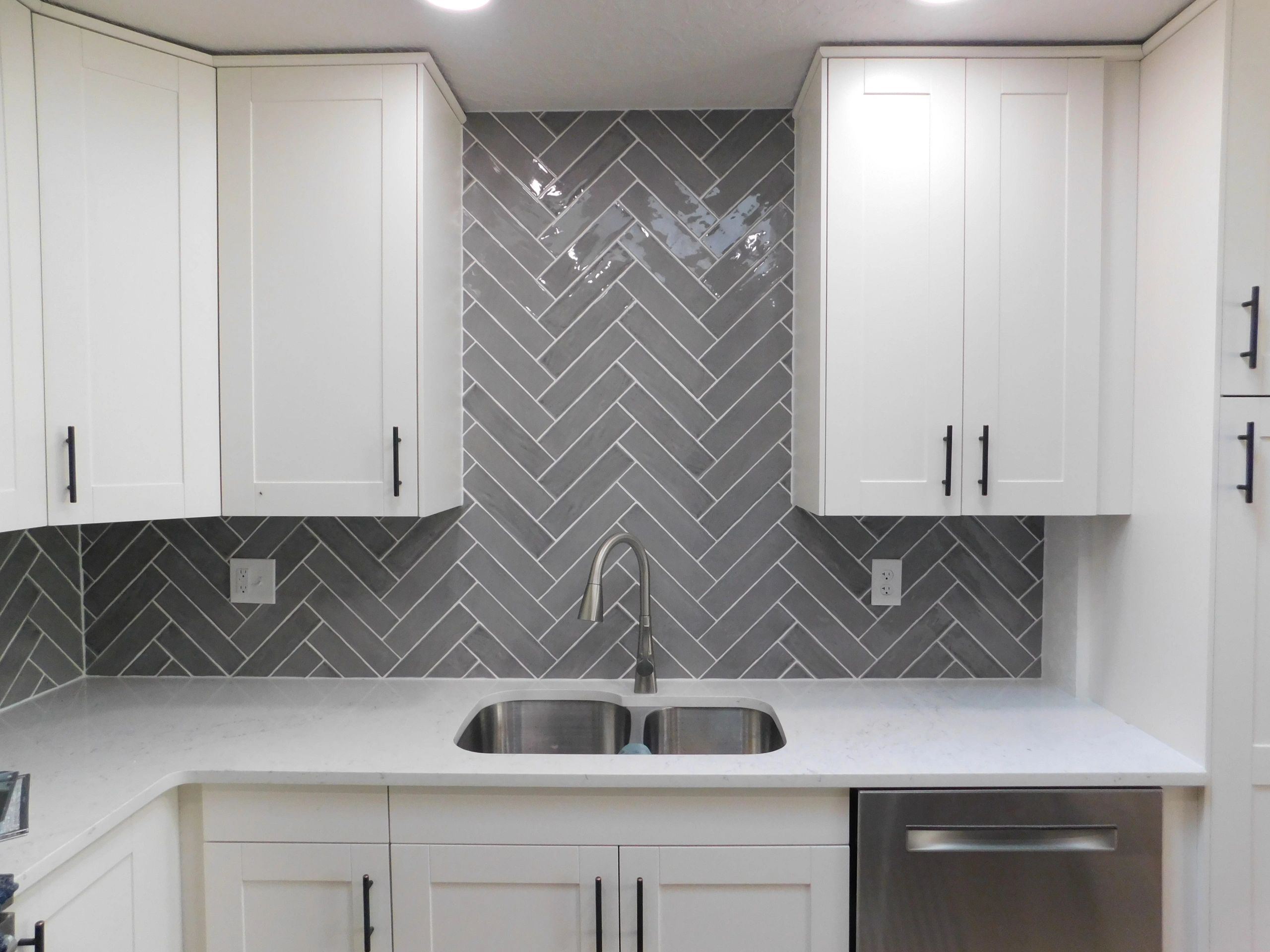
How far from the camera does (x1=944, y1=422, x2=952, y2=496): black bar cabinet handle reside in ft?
5.53

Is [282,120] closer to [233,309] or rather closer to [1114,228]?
[233,309]

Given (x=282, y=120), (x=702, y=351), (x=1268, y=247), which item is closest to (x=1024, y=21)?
(x=1268, y=247)

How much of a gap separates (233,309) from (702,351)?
3.65 feet

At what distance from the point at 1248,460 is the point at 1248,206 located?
466mm

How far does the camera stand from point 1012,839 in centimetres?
147

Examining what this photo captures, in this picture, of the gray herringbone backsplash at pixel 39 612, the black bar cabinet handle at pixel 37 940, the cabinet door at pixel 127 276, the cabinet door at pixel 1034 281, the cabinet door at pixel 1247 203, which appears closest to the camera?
the black bar cabinet handle at pixel 37 940

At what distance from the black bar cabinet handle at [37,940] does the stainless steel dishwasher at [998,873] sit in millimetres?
1307

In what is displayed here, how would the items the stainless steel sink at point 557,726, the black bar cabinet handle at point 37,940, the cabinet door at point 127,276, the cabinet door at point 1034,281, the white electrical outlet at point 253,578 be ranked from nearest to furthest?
the black bar cabinet handle at point 37,940
the cabinet door at point 127,276
the cabinet door at point 1034,281
the stainless steel sink at point 557,726
the white electrical outlet at point 253,578

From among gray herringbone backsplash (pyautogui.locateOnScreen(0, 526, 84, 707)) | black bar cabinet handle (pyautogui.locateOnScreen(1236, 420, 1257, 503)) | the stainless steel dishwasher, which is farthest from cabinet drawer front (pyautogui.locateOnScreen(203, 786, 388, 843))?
black bar cabinet handle (pyautogui.locateOnScreen(1236, 420, 1257, 503))

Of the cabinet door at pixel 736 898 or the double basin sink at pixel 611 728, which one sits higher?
the double basin sink at pixel 611 728

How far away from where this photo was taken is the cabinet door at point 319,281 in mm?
1703

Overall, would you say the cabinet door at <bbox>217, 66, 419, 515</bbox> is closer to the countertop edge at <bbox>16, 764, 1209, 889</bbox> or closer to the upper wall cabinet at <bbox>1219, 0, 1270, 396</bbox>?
the countertop edge at <bbox>16, 764, 1209, 889</bbox>

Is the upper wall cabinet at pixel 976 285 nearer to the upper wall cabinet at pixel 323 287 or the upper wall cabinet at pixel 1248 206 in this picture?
the upper wall cabinet at pixel 1248 206

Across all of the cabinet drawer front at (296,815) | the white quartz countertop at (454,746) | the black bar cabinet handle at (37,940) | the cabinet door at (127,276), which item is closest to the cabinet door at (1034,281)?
the white quartz countertop at (454,746)
